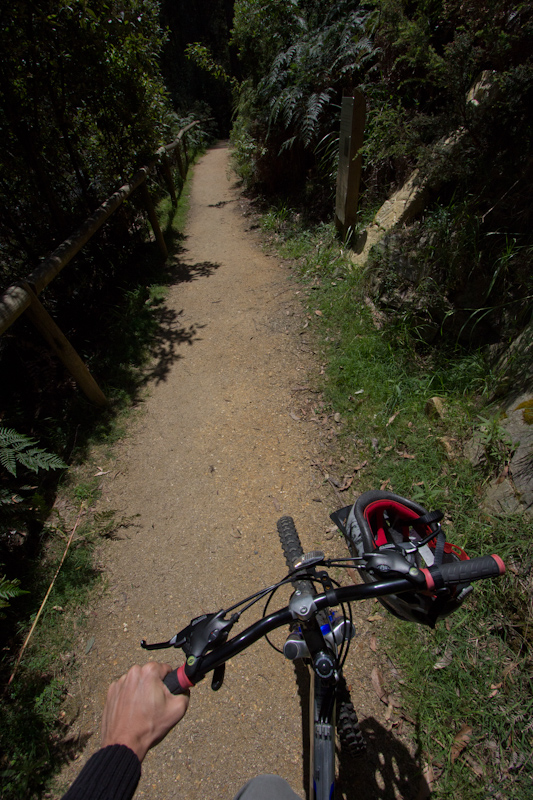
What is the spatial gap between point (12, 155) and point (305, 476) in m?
4.78

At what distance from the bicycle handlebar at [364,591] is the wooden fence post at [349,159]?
5.07 meters

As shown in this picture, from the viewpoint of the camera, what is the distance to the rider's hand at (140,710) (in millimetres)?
1043

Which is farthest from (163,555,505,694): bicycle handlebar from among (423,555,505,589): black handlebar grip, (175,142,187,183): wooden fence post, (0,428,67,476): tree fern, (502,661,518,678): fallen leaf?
(175,142,187,183): wooden fence post

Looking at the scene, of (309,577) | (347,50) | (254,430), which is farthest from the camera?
(347,50)

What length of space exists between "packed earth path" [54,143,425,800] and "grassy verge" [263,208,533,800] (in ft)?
0.64

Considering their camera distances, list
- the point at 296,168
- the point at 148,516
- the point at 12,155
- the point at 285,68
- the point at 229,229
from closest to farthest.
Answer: the point at 148,516
the point at 12,155
the point at 285,68
the point at 296,168
the point at 229,229

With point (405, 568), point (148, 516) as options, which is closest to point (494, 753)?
point (405, 568)

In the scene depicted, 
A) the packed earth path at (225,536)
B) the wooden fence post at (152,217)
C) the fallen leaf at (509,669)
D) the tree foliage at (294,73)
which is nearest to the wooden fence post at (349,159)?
the packed earth path at (225,536)

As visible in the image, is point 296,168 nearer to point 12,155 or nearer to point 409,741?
point 12,155

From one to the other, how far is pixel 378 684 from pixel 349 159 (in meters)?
5.56

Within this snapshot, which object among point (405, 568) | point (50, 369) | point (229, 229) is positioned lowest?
point (50, 369)

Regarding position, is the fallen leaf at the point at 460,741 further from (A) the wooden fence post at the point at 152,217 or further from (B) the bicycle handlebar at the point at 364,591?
(A) the wooden fence post at the point at 152,217

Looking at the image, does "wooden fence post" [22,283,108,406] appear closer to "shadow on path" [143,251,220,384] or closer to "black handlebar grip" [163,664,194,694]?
"shadow on path" [143,251,220,384]

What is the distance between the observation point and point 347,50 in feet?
17.0
